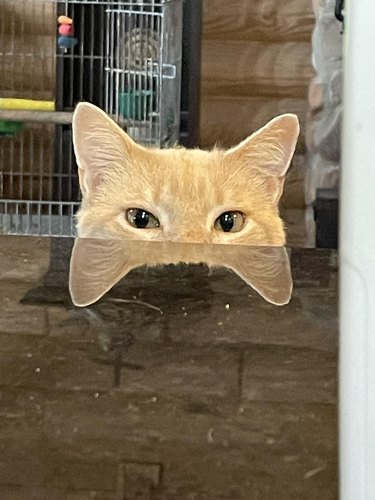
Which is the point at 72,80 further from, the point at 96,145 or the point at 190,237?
the point at 190,237

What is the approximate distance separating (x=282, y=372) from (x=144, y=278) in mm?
164

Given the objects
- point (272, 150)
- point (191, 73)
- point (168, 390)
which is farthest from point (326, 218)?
point (168, 390)

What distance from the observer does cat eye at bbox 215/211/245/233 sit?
0.81m

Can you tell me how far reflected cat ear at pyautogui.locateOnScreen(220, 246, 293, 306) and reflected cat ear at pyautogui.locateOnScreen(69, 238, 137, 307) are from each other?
0.33 ft

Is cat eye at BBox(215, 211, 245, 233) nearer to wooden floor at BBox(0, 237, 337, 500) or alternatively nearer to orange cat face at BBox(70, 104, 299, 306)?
orange cat face at BBox(70, 104, 299, 306)

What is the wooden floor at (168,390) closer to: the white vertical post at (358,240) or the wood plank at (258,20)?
the white vertical post at (358,240)

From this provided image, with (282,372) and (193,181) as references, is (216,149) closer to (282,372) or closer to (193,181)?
(193,181)

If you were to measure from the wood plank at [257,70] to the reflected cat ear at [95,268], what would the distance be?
0.70 ft

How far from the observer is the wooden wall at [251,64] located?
32.4 inches

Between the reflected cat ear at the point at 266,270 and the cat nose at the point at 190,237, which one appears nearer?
the reflected cat ear at the point at 266,270

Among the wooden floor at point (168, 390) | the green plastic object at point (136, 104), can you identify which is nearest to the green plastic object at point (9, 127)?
the green plastic object at point (136, 104)

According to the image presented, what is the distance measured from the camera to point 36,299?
2.03ft

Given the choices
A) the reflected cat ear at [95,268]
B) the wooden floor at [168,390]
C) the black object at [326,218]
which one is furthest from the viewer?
the black object at [326,218]

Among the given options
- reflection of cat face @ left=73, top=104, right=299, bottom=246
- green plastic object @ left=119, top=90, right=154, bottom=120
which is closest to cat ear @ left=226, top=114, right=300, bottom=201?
reflection of cat face @ left=73, top=104, right=299, bottom=246
